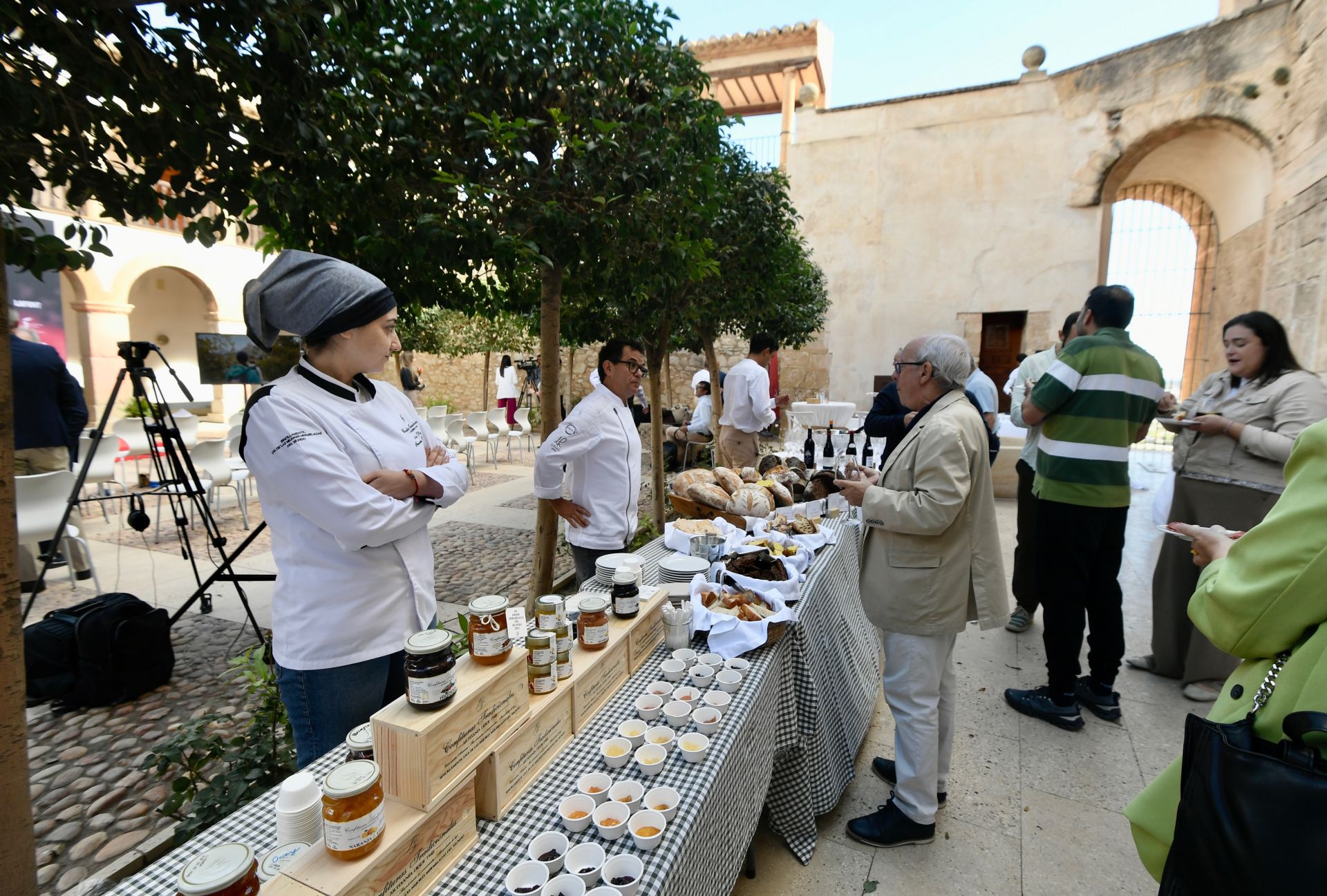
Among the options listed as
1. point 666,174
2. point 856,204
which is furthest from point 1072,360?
point 856,204

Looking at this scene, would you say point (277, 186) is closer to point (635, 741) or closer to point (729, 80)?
point (635, 741)

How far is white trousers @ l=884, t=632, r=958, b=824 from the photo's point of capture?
7.48 ft

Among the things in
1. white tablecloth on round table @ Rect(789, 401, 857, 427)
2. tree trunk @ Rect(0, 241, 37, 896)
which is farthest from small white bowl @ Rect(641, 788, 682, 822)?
white tablecloth on round table @ Rect(789, 401, 857, 427)

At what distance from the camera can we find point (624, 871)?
3.85 ft

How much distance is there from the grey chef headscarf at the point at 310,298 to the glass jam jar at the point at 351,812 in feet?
3.59

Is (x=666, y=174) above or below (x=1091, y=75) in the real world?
below

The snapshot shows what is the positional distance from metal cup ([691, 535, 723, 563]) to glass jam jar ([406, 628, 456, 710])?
66.7 inches

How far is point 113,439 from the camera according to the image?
738 cm

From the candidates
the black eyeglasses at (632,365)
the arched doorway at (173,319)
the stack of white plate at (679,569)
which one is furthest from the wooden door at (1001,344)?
the arched doorway at (173,319)

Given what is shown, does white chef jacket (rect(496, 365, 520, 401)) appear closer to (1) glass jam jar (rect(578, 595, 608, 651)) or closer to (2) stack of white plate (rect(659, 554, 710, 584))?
(2) stack of white plate (rect(659, 554, 710, 584))

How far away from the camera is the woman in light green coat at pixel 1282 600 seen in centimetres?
111

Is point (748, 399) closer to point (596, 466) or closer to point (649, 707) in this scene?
point (596, 466)

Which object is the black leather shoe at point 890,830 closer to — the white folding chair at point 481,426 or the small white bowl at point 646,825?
the small white bowl at point 646,825

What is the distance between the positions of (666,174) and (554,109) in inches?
26.1
